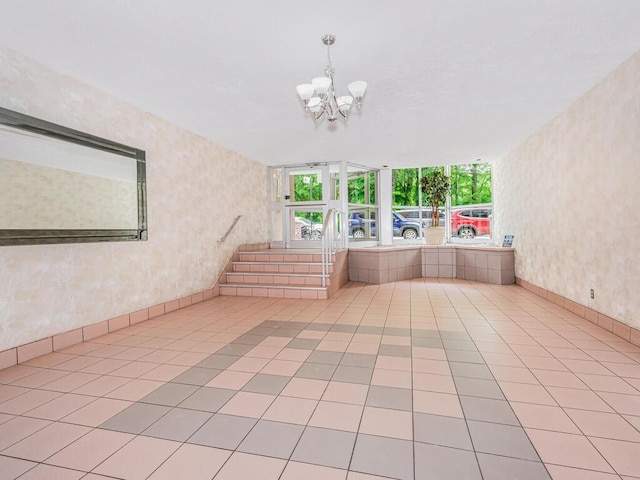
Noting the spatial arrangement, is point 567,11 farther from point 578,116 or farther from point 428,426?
point 428,426

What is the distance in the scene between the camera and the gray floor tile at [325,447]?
57.3 inches

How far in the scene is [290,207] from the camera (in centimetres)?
719

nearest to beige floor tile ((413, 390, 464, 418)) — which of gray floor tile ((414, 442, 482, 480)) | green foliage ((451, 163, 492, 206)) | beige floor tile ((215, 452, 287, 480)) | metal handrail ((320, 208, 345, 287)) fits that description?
gray floor tile ((414, 442, 482, 480))

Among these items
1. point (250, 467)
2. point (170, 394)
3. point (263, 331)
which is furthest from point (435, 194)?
point (250, 467)

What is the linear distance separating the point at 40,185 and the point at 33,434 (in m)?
1.96

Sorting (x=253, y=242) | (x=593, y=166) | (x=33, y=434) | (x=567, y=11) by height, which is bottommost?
(x=33, y=434)

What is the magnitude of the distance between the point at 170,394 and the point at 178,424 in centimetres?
38

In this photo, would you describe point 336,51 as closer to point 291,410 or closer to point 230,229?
point 291,410

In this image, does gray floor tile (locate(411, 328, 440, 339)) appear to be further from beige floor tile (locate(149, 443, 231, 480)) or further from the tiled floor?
beige floor tile (locate(149, 443, 231, 480))

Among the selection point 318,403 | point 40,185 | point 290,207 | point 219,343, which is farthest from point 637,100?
point 290,207

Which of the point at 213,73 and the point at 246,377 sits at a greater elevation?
the point at 213,73

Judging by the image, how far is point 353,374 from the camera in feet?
7.57

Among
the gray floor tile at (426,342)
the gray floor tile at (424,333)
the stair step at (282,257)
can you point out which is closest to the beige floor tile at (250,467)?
the gray floor tile at (426,342)

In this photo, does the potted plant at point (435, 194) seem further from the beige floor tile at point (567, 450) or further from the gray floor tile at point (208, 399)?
the gray floor tile at point (208, 399)
